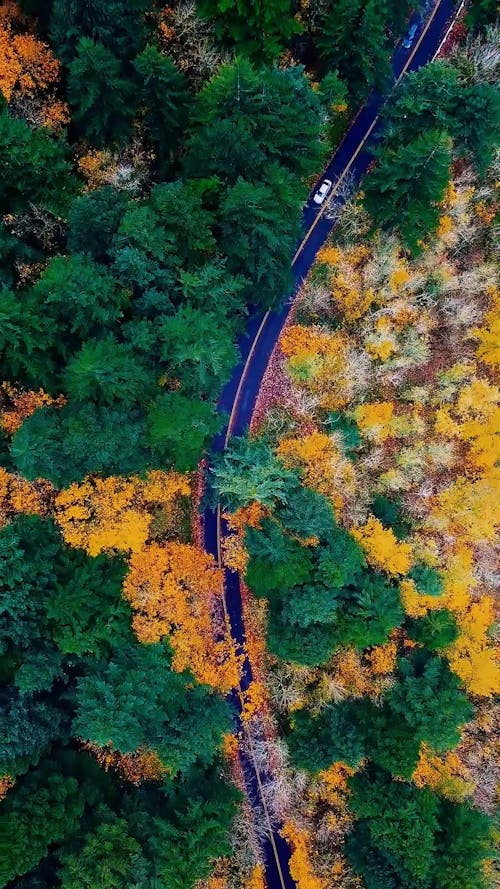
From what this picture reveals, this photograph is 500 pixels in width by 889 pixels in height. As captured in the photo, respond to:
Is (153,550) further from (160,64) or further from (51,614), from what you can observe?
(160,64)

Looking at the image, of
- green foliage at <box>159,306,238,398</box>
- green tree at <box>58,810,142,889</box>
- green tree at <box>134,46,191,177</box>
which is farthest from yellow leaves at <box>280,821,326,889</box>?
green tree at <box>134,46,191,177</box>

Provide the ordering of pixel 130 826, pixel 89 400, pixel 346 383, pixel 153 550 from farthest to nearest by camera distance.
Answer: pixel 346 383 → pixel 153 550 → pixel 130 826 → pixel 89 400

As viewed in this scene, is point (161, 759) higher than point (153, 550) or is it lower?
lower

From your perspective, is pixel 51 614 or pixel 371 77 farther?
pixel 371 77

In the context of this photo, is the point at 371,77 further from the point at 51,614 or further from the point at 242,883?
the point at 242,883

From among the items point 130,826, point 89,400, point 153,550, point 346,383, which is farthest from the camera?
point 346,383

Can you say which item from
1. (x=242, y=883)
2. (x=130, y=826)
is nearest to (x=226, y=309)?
(x=130, y=826)

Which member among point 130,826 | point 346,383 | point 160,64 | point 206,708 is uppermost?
point 160,64
